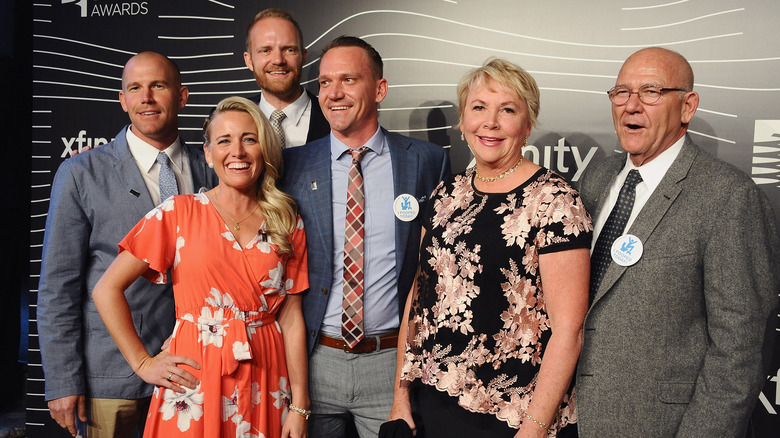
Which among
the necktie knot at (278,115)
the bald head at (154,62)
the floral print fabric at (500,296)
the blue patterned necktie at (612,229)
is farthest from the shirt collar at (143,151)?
the blue patterned necktie at (612,229)

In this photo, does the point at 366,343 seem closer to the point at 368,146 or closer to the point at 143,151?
the point at 368,146

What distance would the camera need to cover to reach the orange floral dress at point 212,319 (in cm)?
235

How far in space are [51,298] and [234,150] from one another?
122cm

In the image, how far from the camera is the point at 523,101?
2.26 m

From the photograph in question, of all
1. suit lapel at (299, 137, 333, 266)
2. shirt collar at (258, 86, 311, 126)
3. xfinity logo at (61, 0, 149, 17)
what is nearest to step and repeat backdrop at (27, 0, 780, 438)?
xfinity logo at (61, 0, 149, 17)

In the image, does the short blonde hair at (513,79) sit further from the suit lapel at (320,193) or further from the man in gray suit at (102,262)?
the man in gray suit at (102,262)

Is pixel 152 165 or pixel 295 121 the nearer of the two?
pixel 152 165

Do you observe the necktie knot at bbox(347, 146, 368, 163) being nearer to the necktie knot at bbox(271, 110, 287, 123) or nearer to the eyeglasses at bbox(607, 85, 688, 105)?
the necktie knot at bbox(271, 110, 287, 123)

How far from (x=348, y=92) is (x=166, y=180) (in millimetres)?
972

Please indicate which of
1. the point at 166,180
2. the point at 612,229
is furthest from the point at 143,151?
the point at 612,229

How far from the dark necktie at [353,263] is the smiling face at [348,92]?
0.57 ft

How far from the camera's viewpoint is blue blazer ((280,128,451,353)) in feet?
8.82

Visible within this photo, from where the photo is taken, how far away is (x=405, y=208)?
273 centimetres

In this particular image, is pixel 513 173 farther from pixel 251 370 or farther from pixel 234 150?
pixel 251 370
